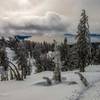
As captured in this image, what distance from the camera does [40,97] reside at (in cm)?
A: 2433

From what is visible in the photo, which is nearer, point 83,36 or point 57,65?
point 57,65

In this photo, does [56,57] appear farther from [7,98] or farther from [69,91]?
[7,98]

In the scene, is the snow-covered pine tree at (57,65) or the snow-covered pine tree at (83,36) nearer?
the snow-covered pine tree at (57,65)

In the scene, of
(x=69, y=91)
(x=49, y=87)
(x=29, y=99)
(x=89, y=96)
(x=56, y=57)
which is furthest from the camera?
(x=56, y=57)

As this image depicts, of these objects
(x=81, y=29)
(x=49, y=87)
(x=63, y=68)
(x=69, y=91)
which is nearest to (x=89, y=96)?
(x=69, y=91)

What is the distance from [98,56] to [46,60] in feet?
58.4

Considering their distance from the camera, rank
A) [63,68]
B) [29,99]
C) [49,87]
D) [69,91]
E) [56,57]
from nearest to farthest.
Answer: [29,99], [69,91], [49,87], [56,57], [63,68]

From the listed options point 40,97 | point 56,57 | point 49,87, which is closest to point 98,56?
point 56,57

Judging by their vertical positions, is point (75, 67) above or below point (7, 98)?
below

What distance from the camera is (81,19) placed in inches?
2168

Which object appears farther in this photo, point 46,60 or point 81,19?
point 46,60

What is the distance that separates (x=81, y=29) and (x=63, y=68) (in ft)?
82.1

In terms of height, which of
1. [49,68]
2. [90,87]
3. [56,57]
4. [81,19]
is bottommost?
[49,68]

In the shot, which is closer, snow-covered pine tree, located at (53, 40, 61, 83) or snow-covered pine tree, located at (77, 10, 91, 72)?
snow-covered pine tree, located at (53, 40, 61, 83)
